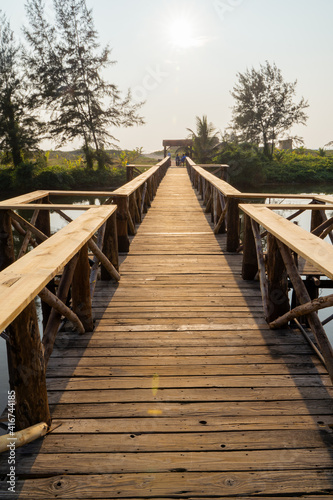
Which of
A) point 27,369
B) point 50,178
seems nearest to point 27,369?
point 27,369

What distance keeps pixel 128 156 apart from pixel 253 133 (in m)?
11.9

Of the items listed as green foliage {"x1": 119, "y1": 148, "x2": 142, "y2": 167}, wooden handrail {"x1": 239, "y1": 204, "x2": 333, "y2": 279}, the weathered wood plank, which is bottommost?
the weathered wood plank

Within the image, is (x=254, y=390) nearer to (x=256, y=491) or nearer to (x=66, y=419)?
(x=256, y=491)

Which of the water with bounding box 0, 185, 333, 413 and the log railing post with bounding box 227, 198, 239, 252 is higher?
the log railing post with bounding box 227, 198, 239, 252

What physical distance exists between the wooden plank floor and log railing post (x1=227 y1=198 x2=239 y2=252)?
1.91m

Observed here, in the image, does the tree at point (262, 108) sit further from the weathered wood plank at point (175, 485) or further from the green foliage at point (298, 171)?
the weathered wood plank at point (175, 485)

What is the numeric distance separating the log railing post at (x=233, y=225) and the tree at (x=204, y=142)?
93.4 ft

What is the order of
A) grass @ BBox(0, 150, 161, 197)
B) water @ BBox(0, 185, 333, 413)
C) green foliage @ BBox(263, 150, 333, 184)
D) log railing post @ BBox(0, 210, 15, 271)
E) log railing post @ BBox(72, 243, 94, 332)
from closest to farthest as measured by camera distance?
log railing post @ BBox(72, 243, 94, 332) → log railing post @ BBox(0, 210, 15, 271) → water @ BBox(0, 185, 333, 413) → grass @ BBox(0, 150, 161, 197) → green foliage @ BBox(263, 150, 333, 184)

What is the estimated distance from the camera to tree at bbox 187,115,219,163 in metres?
Result: 33.8

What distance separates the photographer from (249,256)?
4.72 metres

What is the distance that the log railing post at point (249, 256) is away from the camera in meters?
4.62

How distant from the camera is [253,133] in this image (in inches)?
1583

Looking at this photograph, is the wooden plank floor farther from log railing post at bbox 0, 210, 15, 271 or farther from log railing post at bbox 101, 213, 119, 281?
log railing post at bbox 0, 210, 15, 271

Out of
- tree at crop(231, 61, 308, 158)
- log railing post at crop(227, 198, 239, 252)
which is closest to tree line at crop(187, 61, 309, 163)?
tree at crop(231, 61, 308, 158)
